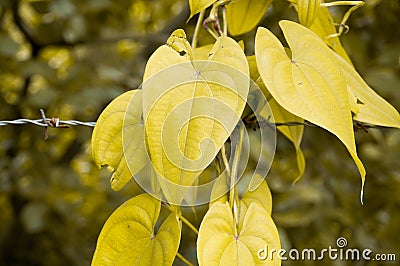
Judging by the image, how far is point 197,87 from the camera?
0.38 m

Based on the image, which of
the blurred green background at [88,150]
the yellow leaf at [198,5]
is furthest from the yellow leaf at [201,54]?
the blurred green background at [88,150]

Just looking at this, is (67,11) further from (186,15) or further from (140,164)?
(140,164)

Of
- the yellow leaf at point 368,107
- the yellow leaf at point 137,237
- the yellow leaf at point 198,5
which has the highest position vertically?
the yellow leaf at point 198,5

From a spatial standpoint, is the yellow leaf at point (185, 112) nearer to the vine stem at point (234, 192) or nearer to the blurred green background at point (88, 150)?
the vine stem at point (234, 192)

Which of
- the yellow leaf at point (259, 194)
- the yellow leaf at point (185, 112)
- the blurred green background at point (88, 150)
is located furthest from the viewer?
the blurred green background at point (88, 150)

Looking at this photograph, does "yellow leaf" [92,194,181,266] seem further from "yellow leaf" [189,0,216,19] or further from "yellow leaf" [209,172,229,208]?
"yellow leaf" [189,0,216,19]

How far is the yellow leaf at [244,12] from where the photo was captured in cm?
54

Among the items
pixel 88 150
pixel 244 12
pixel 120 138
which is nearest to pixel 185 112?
pixel 120 138

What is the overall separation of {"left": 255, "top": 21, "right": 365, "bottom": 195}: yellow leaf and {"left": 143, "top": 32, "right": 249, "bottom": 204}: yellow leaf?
21 millimetres

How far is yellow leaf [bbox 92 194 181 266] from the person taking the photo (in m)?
0.41

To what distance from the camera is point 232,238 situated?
389 millimetres

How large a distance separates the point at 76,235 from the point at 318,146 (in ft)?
1.83

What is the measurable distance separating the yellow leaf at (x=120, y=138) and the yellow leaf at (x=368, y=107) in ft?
0.52

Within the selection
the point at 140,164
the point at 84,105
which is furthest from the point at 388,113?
the point at 84,105
